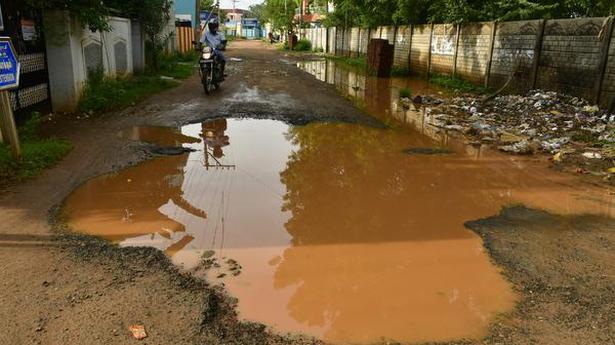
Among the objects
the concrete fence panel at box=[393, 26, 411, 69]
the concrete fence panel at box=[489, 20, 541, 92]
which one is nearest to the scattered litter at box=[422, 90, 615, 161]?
the concrete fence panel at box=[489, 20, 541, 92]

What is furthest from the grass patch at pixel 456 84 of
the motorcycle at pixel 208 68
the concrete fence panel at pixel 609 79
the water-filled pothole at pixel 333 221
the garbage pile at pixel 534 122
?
the water-filled pothole at pixel 333 221

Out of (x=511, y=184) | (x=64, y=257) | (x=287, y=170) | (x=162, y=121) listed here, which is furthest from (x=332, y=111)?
(x=64, y=257)

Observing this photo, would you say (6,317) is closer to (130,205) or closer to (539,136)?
(130,205)

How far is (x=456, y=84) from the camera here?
50.8 feet

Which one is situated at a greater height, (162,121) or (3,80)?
(3,80)

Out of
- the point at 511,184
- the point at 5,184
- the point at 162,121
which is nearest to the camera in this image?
the point at 5,184

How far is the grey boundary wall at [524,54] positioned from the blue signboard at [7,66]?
392 inches

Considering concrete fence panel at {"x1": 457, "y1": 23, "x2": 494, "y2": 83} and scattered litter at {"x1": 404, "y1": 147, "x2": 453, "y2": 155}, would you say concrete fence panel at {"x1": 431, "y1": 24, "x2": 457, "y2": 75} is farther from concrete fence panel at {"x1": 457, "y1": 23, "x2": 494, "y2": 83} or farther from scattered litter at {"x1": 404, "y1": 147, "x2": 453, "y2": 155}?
scattered litter at {"x1": 404, "y1": 147, "x2": 453, "y2": 155}

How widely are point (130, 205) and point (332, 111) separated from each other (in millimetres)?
6140

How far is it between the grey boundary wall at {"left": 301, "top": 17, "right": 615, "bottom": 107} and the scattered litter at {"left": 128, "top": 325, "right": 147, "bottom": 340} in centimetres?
965

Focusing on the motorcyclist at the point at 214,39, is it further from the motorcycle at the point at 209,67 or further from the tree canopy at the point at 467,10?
the tree canopy at the point at 467,10

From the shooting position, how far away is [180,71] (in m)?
17.7

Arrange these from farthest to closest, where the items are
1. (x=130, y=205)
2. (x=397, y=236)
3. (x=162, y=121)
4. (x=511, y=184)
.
A: (x=162, y=121)
(x=511, y=184)
(x=130, y=205)
(x=397, y=236)

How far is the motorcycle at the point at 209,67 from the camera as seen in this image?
39.5 ft
